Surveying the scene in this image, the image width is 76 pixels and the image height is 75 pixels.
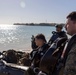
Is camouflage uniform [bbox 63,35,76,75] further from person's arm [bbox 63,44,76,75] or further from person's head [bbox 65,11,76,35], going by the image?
person's head [bbox 65,11,76,35]

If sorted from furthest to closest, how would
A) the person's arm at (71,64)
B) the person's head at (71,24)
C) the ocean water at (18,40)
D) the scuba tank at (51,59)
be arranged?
the ocean water at (18,40) < the scuba tank at (51,59) < the person's head at (71,24) < the person's arm at (71,64)

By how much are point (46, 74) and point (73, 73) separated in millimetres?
538

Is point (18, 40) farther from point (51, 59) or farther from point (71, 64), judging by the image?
point (71, 64)

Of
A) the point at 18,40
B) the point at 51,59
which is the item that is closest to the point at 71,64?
the point at 51,59

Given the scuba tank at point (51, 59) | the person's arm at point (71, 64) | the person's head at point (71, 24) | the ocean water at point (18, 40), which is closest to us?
the person's arm at point (71, 64)

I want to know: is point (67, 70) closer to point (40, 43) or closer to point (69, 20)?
point (69, 20)

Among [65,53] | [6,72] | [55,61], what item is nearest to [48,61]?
[55,61]

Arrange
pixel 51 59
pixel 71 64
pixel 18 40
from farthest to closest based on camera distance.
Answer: pixel 18 40 → pixel 51 59 → pixel 71 64

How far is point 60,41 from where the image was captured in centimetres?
283

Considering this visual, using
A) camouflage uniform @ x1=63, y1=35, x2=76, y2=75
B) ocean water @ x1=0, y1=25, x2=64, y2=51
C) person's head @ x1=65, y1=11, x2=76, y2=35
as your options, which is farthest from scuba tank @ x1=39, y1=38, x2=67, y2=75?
ocean water @ x1=0, y1=25, x2=64, y2=51

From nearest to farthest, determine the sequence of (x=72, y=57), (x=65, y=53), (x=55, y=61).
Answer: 1. (x=72, y=57)
2. (x=65, y=53)
3. (x=55, y=61)

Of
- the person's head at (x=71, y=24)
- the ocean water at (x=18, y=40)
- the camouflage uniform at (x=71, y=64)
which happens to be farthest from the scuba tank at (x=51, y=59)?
the ocean water at (x=18, y=40)

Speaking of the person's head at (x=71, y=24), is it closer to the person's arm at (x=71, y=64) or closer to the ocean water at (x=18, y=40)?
the person's arm at (x=71, y=64)

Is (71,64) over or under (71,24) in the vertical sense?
under
